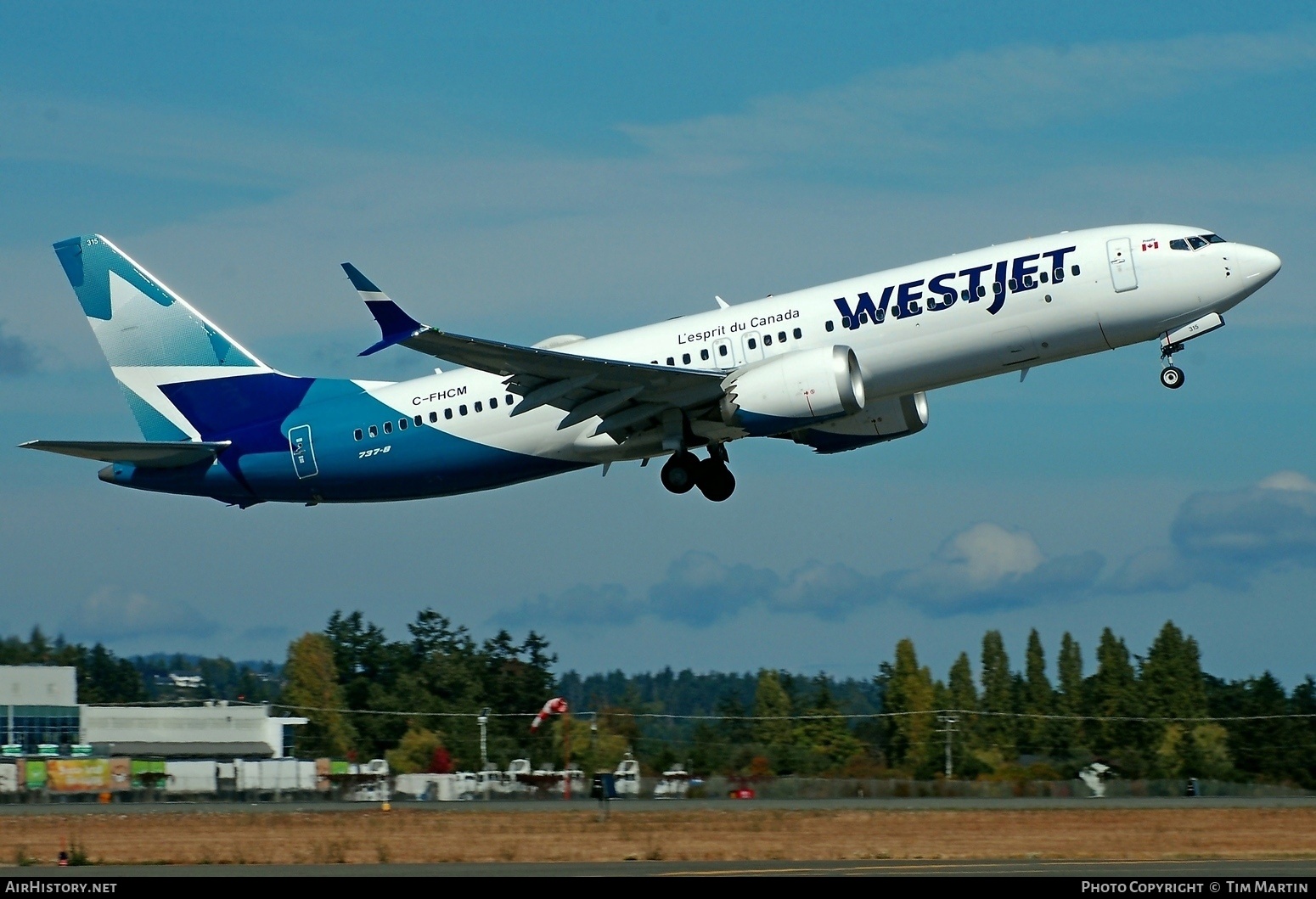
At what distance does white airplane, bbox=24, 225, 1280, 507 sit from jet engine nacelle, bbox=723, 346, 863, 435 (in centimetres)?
5

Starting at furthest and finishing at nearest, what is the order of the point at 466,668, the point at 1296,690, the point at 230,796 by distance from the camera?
the point at 466,668 < the point at 1296,690 < the point at 230,796

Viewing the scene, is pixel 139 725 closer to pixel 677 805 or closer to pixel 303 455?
pixel 677 805

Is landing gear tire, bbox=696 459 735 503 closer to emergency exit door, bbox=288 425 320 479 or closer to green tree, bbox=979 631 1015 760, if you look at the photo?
emergency exit door, bbox=288 425 320 479

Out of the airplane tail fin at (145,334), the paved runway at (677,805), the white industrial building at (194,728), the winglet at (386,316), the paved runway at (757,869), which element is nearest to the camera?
the paved runway at (757,869)

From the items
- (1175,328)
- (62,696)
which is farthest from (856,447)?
(62,696)

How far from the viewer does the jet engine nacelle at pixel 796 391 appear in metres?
35.9

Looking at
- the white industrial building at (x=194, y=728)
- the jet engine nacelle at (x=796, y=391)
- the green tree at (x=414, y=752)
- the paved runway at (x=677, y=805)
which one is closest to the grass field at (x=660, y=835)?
the paved runway at (x=677, y=805)

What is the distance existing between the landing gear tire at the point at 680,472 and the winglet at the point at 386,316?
8.75m

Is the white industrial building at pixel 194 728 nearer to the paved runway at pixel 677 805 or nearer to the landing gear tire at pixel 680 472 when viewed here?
the paved runway at pixel 677 805

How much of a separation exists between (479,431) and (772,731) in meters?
40.4

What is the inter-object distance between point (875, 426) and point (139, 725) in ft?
157

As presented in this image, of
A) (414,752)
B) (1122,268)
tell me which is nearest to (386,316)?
(1122,268)

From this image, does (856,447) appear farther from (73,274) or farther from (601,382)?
(73,274)

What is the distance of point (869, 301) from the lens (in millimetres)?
36594
